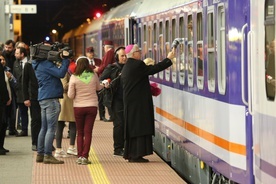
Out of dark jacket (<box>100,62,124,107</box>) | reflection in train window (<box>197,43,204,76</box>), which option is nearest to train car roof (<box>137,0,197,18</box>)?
reflection in train window (<box>197,43,204,76</box>)

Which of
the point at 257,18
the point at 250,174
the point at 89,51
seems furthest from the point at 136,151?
the point at 89,51

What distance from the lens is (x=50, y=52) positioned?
49.1ft

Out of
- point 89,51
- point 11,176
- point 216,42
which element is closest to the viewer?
point 216,42

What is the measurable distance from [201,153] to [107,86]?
4110 mm

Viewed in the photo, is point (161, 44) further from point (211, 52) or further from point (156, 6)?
point (211, 52)

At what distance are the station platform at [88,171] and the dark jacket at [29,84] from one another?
1019mm

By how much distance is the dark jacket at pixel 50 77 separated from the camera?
14875 mm

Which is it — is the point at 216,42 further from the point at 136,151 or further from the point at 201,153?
the point at 136,151

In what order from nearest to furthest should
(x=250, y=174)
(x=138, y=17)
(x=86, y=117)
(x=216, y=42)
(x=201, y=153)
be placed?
1. (x=250, y=174)
2. (x=216, y=42)
3. (x=201, y=153)
4. (x=86, y=117)
5. (x=138, y=17)

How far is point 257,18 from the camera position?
862cm

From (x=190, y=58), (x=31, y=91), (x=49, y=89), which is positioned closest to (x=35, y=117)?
(x=31, y=91)

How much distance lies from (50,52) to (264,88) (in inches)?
282

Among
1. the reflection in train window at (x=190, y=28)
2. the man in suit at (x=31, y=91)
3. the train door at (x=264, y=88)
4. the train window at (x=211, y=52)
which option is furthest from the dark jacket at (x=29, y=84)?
the train door at (x=264, y=88)

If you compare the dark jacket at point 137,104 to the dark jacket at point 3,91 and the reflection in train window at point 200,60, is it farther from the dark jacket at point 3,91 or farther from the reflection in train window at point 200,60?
the reflection in train window at point 200,60
